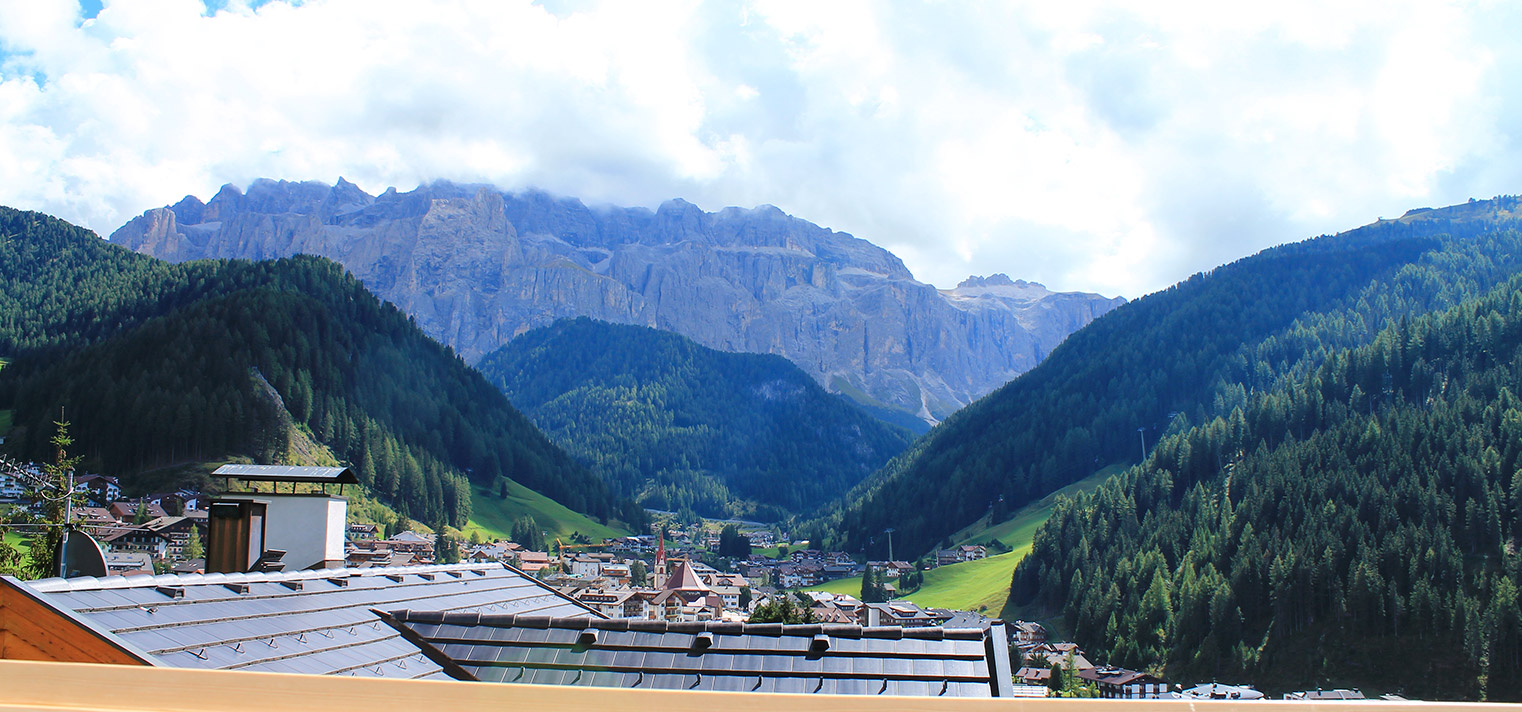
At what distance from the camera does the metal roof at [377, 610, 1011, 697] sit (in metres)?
15.1

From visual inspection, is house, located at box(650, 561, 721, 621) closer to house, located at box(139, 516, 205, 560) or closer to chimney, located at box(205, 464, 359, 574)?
house, located at box(139, 516, 205, 560)

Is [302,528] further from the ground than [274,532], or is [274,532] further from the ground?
[302,528]

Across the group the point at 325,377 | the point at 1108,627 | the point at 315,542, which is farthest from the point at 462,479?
the point at 315,542

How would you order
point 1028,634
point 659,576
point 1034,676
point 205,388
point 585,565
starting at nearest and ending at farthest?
point 1034,676 < point 1028,634 < point 659,576 < point 205,388 < point 585,565

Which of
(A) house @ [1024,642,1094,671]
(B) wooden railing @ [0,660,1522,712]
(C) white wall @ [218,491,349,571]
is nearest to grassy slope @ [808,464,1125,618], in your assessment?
(A) house @ [1024,642,1094,671]

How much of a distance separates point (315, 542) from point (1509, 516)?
120908 millimetres

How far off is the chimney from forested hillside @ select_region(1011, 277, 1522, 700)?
91.5 metres

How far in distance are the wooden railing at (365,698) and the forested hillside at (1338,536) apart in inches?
3919

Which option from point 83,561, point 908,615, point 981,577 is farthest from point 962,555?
point 83,561

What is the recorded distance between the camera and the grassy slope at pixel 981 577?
5652 inches

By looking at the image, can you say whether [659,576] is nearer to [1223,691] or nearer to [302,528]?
[1223,691]

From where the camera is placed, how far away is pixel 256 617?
16359mm

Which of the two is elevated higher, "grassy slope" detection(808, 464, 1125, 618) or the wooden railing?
the wooden railing

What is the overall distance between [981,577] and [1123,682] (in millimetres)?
62231
